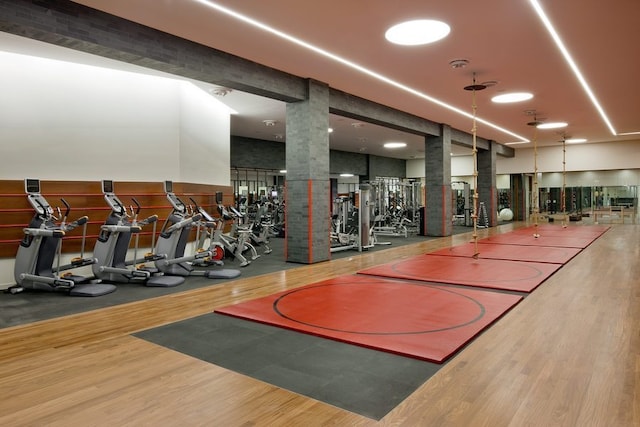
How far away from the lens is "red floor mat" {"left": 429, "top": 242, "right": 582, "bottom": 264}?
7.68 m

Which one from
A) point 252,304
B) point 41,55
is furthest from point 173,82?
point 252,304

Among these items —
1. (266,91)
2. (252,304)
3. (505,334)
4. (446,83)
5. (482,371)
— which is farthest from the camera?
(446,83)

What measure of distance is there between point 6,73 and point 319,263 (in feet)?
17.8

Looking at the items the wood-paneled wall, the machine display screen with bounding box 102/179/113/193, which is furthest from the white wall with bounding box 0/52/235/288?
the machine display screen with bounding box 102/179/113/193

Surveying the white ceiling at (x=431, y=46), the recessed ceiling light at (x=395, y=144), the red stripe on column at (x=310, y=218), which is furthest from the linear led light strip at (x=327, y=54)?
the recessed ceiling light at (x=395, y=144)

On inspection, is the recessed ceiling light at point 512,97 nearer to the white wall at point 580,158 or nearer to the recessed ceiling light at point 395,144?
the recessed ceiling light at point 395,144

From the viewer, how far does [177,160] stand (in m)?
7.45

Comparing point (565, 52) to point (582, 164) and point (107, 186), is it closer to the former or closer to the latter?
point (107, 186)

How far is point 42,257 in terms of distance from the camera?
18.1 ft

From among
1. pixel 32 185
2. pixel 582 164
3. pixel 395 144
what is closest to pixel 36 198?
pixel 32 185

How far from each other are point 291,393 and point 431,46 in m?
5.19

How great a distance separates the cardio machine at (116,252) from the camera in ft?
19.2

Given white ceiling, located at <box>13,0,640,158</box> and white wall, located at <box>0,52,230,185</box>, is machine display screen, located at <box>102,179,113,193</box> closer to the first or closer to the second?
white wall, located at <box>0,52,230,185</box>

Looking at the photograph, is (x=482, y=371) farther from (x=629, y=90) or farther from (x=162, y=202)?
(x=629, y=90)
